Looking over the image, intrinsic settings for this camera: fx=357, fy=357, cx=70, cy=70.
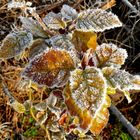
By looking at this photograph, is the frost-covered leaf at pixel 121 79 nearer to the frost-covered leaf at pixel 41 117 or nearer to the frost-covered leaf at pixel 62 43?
the frost-covered leaf at pixel 62 43

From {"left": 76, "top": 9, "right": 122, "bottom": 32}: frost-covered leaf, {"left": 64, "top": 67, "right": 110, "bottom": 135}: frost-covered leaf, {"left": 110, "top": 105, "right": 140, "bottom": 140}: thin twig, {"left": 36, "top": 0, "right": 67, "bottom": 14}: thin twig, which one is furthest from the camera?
{"left": 36, "top": 0, "right": 67, "bottom": 14}: thin twig

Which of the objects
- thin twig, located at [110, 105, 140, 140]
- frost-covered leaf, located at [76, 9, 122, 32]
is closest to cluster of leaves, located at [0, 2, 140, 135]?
frost-covered leaf, located at [76, 9, 122, 32]

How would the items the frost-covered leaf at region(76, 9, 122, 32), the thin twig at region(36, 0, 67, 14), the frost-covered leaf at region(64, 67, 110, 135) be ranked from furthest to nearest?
the thin twig at region(36, 0, 67, 14) < the frost-covered leaf at region(76, 9, 122, 32) < the frost-covered leaf at region(64, 67, 110, 135)

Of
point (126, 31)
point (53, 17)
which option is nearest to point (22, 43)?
point (53, 17)

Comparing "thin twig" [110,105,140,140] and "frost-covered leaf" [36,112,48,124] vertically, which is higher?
"frost-covered leaf" [36,112,48,124]

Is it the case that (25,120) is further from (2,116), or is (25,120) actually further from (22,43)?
(22,43)

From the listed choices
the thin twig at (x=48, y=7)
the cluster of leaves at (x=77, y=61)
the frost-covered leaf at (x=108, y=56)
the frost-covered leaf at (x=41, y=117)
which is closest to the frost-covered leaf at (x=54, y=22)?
the cluster of leaves at (x=77, y=61)

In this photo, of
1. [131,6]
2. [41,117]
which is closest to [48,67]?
[41,117]

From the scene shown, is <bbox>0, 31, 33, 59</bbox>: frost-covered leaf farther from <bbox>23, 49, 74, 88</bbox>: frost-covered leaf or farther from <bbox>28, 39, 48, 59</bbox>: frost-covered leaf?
<bbox>23, 49, 74, 88</bbox>: frost-covered leaf
